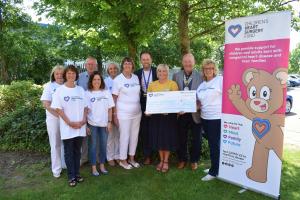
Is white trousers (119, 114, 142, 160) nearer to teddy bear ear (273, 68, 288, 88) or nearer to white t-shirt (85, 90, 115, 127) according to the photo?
white t-shirt (85, 90, 115, 127)

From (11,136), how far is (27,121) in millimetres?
502

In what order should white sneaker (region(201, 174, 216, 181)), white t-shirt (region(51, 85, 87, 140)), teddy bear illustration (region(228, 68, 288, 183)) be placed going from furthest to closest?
white sneaker (region(201, 174, 216, 181))
white t-shirt (region(51, 85, 87, 140))
teddy bear illustration (region(228, 68, 288, 183))

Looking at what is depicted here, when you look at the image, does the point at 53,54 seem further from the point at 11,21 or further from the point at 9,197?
the point at 9,197

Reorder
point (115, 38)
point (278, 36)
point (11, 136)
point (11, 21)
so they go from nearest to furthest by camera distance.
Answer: point (278, 36) < point (11, 136) < point (115, 38) < point (11, 21)

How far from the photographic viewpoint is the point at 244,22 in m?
5.32

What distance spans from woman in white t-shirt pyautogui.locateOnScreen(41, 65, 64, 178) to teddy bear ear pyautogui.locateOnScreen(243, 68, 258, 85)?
303 cm

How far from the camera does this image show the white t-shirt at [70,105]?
5559mm

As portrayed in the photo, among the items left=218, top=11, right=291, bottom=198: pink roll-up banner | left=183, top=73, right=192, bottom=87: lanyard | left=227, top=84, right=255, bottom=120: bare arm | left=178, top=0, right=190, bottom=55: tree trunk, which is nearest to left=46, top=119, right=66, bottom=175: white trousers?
left=183, top=73, right=192, bottom=87: lanyard

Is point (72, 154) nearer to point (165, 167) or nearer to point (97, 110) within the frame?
point (97, 110)

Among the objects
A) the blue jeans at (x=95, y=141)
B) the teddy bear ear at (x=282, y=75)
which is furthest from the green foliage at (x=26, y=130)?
the teddy bear ear at (x=282, y=75)

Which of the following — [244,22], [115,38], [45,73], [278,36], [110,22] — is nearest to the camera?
[278,36]

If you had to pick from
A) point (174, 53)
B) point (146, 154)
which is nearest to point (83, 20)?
point (146, 154)

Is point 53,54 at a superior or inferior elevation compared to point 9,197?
superior

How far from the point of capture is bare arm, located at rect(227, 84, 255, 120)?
541cm
